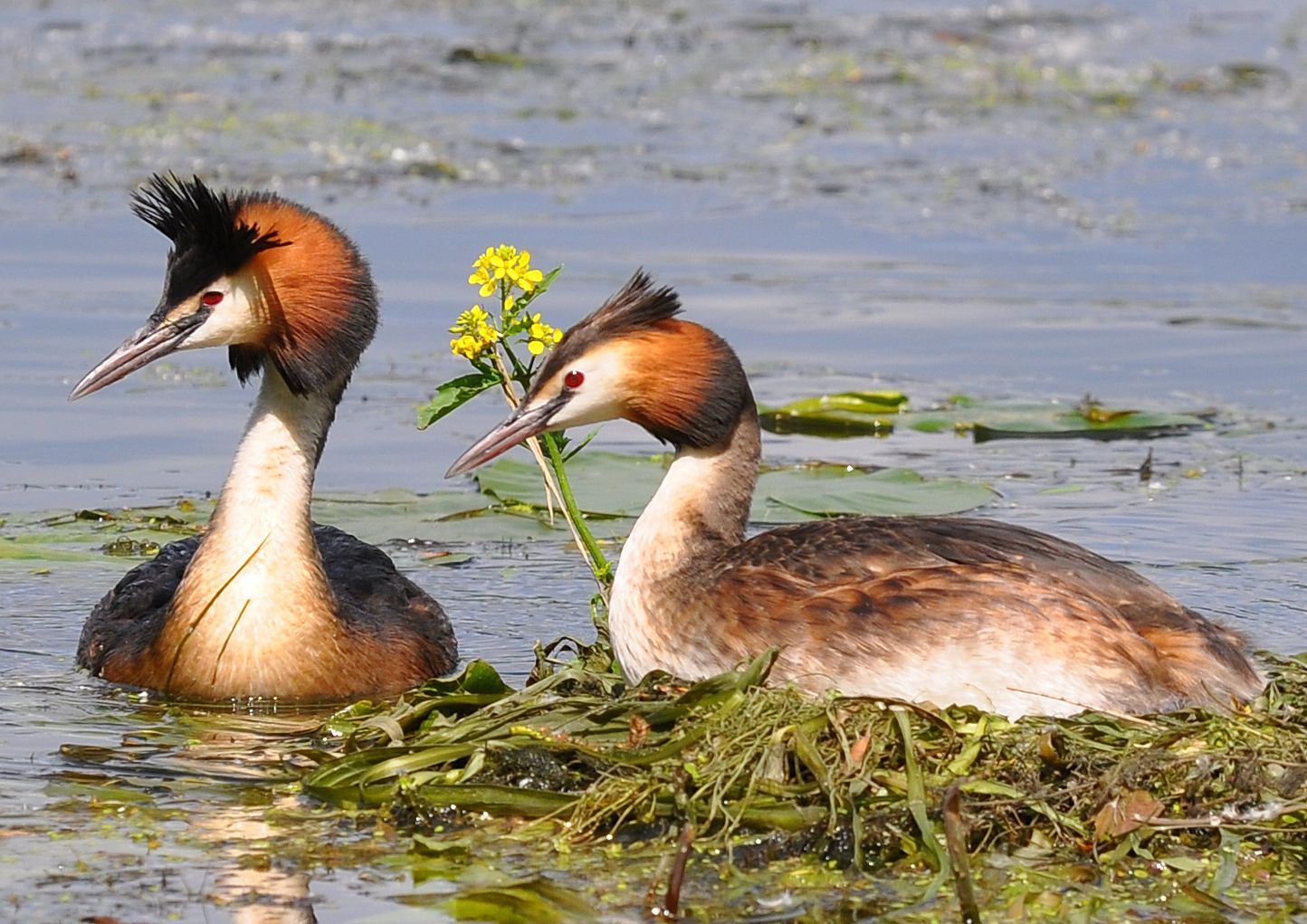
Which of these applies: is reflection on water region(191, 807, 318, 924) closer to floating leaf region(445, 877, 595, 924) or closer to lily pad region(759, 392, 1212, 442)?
floating leaf region(445, 877, 595, 924)

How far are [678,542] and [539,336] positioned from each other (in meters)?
0.87

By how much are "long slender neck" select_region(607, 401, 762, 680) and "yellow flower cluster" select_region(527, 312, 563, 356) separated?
585 mm

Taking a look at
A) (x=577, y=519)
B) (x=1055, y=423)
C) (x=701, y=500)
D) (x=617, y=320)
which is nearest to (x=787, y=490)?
(x=1055, y=423)

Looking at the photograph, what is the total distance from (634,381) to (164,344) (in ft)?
5.58

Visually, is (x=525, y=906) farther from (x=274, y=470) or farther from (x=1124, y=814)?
(x=274, y=470)

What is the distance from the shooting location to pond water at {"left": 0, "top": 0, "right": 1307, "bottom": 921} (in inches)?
272

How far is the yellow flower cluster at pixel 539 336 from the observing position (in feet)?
23.7

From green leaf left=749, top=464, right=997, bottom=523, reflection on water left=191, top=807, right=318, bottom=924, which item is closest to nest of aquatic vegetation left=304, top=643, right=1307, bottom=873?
reflection on water left=191, top=807, right=318, bottom=924

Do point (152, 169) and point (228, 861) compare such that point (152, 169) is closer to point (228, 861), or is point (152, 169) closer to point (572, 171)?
point (572, 171)

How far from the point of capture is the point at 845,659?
6355mm

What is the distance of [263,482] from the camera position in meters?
7.66

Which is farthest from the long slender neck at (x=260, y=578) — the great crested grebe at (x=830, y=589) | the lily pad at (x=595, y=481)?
the lily pad at (x=595, y=481)

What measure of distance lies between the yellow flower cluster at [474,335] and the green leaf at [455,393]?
0.27 ft

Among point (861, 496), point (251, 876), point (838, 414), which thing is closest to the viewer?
point (251, 876)
